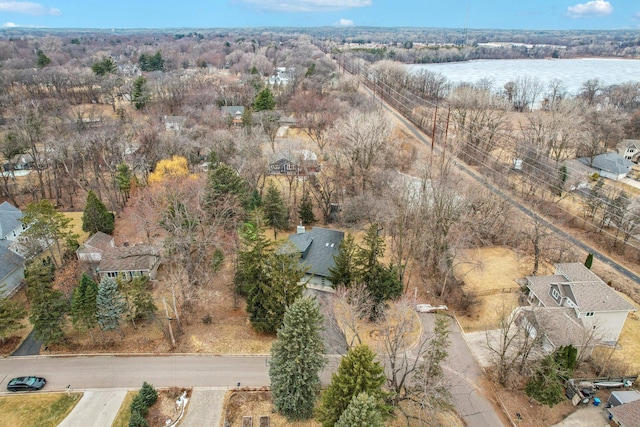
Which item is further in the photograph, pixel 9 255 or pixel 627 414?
pixel 9 255

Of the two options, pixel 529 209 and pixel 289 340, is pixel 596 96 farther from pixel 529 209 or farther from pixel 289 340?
pixel 289 340

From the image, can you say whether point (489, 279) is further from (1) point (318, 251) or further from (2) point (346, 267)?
(1) point (318, 251)

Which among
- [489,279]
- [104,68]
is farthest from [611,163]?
[104,68]

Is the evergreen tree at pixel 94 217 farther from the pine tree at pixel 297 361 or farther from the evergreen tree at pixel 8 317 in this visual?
the pine tree at pixel 297 361

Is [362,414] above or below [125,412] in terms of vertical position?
above

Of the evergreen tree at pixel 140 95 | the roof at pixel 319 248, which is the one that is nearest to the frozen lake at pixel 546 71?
the evergreen tree at pixel 140 95

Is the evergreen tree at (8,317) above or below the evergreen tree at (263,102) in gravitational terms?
below

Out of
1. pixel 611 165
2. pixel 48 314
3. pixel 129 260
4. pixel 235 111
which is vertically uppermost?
pixel 235 111
